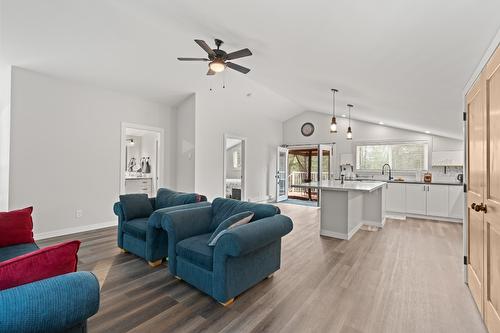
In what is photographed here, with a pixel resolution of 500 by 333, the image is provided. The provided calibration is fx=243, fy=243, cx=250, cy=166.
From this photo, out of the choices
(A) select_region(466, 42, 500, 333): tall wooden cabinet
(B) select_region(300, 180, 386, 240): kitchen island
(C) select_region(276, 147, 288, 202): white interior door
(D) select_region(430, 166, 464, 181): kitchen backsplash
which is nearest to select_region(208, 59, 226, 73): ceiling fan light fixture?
(B) select_region(300, 180, 386, 240): kitchen island

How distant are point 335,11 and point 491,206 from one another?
1.83 m

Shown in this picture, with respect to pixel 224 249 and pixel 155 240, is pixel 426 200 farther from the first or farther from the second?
pixel 155 240

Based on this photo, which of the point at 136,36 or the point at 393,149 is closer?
the point at 136,36

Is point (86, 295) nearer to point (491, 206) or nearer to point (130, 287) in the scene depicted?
point (130, 287)

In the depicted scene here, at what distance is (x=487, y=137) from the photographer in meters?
1.84

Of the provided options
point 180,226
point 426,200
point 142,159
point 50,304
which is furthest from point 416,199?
point 142,159

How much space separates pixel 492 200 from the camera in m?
1.74

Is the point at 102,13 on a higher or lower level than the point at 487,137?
higher

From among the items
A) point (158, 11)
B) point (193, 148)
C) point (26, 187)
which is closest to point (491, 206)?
point (158, 11)

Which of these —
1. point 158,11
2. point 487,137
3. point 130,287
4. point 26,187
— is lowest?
point 130,287

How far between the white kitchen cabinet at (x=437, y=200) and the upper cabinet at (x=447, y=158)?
2.77ft

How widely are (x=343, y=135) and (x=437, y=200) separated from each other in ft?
10.0

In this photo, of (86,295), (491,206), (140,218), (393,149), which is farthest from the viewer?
(393,149)

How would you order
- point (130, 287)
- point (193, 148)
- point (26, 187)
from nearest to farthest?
point (130, 287)
point (26, 187)
point (193, 148)
